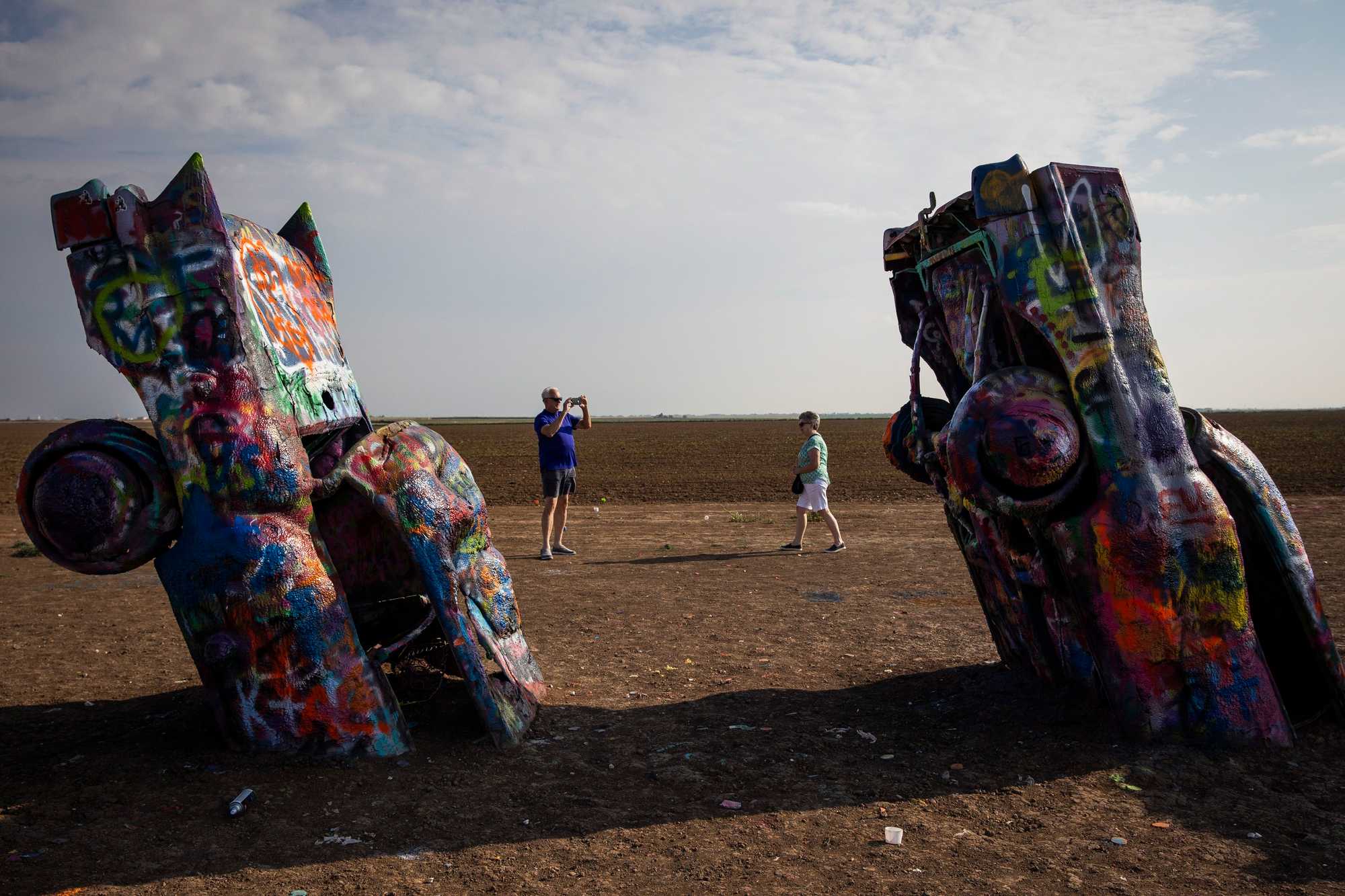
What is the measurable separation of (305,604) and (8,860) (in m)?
1.44

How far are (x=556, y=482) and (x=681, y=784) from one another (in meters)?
7.24

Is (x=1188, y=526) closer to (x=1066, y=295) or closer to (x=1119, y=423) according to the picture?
(x=1119, y=423)

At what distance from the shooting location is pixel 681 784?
448cm

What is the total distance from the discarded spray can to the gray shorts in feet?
24.1

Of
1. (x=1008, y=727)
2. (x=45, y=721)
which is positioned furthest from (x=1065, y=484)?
(x=45, y=721)

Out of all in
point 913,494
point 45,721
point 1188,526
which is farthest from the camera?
point 913,494

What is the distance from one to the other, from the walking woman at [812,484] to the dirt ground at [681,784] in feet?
12.1

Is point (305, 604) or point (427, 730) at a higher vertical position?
point (305, 604)

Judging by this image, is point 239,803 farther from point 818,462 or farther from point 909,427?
point 818,462

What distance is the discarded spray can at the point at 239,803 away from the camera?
13.1 ft

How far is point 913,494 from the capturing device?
770 inches

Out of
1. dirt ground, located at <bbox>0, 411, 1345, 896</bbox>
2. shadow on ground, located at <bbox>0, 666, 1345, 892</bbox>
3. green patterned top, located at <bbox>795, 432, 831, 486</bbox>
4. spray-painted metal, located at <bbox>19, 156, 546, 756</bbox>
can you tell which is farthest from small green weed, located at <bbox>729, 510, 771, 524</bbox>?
spray-painted metal, located at <bbox>19, 156, 546, 756</bbox>

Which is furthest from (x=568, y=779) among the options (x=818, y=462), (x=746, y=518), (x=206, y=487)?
(x=746, y=518)

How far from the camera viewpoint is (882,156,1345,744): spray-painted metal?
4344mm
